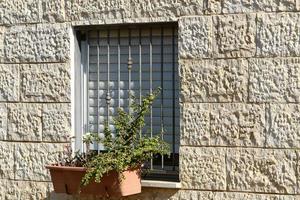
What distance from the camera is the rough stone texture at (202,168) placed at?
5762mm

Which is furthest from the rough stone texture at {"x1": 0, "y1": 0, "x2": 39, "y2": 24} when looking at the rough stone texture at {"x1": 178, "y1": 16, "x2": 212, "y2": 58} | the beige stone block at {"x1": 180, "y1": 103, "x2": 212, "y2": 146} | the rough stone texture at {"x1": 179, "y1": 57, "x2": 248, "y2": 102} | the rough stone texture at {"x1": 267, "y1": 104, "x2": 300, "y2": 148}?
the rough stone texture at {"x1": 267, "y1": 104, "x2": 300, "y2": 148}

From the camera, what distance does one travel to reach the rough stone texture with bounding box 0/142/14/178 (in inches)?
257

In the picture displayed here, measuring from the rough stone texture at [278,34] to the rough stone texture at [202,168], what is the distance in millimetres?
1090

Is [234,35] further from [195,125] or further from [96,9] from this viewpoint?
[96,9]

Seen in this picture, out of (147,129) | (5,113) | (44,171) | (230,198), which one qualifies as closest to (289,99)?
(230,198)

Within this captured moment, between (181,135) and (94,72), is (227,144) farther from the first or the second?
(94,72)

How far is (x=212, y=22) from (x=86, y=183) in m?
2.00

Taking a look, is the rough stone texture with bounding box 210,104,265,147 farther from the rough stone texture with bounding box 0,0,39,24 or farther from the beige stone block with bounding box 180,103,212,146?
the rough stone texture with bounding box 0,0,39,24

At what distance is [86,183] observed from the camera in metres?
5.44

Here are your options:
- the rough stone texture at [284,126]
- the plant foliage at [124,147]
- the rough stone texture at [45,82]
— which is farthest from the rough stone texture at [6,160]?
the rough stone texture at [284,126]

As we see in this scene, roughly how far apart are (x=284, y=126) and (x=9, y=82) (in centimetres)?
304

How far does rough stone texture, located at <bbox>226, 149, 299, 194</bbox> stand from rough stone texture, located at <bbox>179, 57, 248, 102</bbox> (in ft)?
1.83

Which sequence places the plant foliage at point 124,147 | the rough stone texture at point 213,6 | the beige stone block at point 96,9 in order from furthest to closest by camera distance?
1. the beige stone block at point 96,9
2. the rough stone texture at point 213,6
3. the plant foliage at point 124,147

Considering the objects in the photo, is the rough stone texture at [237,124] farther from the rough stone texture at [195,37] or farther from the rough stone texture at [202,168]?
the rough stone texture at [195,37]
